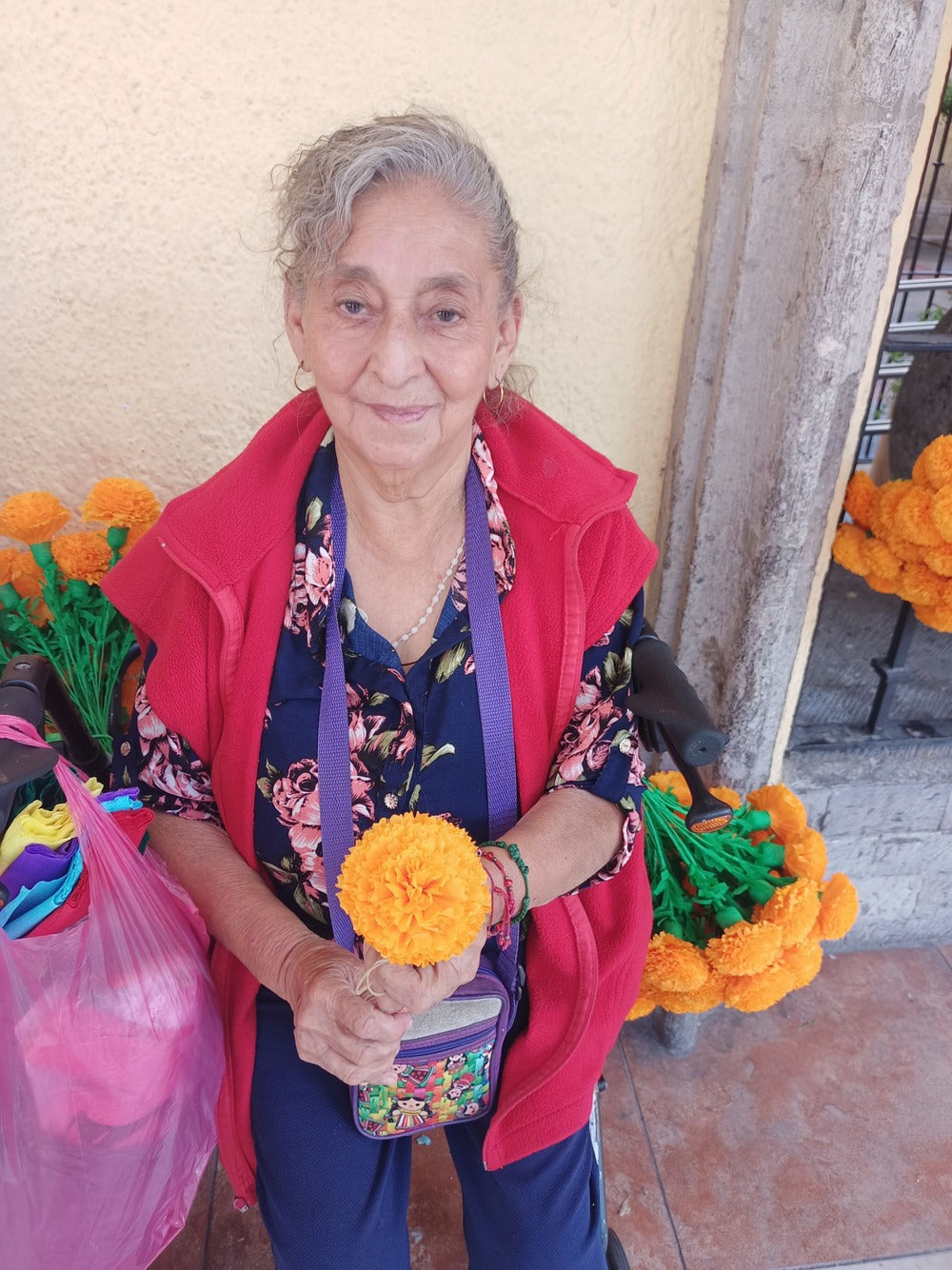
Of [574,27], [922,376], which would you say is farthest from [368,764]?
[922,376]

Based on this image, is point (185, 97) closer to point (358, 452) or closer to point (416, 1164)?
point (358, 452)

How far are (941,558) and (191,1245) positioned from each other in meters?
1.91

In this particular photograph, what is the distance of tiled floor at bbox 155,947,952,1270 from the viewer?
1.75m

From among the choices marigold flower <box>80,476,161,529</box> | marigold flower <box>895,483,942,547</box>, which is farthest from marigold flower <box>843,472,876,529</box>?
marigold flower <box>80,476,161,529</box>

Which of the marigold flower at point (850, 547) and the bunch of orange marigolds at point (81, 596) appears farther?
the marigold flower at point (850, 547)

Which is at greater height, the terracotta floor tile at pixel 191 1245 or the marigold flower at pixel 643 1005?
the marigold flower at pixel 643 1005

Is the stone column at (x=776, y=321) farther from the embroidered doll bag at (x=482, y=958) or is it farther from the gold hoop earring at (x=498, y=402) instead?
the embroidered doll bag at (x=482, y=958)

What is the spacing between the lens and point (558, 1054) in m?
1.33

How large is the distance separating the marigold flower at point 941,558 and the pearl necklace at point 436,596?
A: 902 millimetres

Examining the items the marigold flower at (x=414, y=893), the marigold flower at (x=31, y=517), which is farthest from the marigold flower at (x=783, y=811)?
the marigold flower at (x=31, y=517)

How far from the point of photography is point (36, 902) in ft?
3.51

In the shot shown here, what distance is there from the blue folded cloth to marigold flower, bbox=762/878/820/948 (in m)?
1.16

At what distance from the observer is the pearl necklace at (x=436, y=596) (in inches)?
53.7

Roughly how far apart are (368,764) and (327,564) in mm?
292
